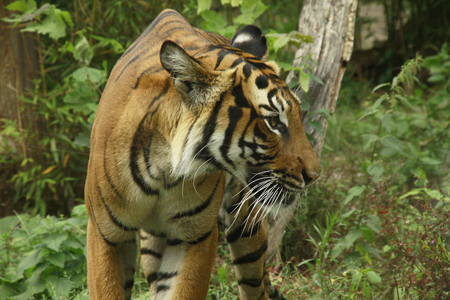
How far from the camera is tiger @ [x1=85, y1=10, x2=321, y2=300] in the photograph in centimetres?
198

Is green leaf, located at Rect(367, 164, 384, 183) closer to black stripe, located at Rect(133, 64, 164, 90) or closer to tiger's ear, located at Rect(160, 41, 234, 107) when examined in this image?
tiger's ear, located at Rect(160, 41, 234, 107)

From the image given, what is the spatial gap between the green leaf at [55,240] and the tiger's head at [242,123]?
137 cm

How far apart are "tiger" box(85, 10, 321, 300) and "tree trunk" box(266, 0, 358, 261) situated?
116 cm

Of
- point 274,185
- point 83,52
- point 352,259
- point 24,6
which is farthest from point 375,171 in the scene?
point 24,6

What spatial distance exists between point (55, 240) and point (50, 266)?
223 mm

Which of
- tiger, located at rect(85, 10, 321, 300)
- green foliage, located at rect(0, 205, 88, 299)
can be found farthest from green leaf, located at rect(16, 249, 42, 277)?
tiger, located at rect(85, 10, 321, 300)

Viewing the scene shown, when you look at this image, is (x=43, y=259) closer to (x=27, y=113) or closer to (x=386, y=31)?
(x=27, y=113)

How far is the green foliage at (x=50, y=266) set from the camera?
3034 mm

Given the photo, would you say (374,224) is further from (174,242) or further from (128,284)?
(128,284)

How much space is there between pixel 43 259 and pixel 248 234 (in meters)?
1.38

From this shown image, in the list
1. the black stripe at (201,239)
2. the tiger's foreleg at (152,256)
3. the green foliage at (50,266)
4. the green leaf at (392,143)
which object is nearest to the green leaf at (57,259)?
the green foliage at (50,266)

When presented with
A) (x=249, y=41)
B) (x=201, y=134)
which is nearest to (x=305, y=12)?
(x=249, y=41)

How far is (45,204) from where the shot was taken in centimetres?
447

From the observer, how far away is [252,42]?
2432 mm
